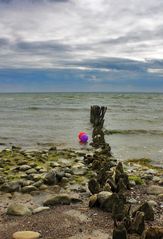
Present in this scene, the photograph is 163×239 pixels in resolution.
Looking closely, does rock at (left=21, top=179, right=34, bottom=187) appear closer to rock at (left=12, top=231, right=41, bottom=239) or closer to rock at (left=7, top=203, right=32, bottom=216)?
rock at (left=7, top=203, right=32, bottom=216)

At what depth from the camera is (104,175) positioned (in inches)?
381

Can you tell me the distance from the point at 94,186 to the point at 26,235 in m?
2.95

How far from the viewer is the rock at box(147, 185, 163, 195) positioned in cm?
929

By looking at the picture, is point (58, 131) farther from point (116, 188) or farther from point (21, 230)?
point (21, 230)

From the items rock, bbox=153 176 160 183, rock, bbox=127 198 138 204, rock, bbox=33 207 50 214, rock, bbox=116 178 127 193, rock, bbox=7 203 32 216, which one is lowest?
rock, bbox=153 176 160 183

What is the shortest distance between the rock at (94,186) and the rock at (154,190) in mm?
1511

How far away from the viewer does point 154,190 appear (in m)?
9.51

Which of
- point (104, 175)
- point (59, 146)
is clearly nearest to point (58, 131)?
point (59, 146)

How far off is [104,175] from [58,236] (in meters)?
3.60

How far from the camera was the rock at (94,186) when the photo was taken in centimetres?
876

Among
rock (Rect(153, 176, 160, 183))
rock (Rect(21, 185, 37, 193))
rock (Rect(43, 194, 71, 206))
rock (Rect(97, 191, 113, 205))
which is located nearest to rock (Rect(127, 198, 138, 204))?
rock (Rect(97, 191, 113, 205))

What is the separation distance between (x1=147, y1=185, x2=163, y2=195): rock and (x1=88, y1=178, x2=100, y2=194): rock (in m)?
1.51

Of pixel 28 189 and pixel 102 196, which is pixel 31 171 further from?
pixel 102 196

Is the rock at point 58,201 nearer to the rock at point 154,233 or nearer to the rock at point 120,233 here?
the rock at point 120,233
